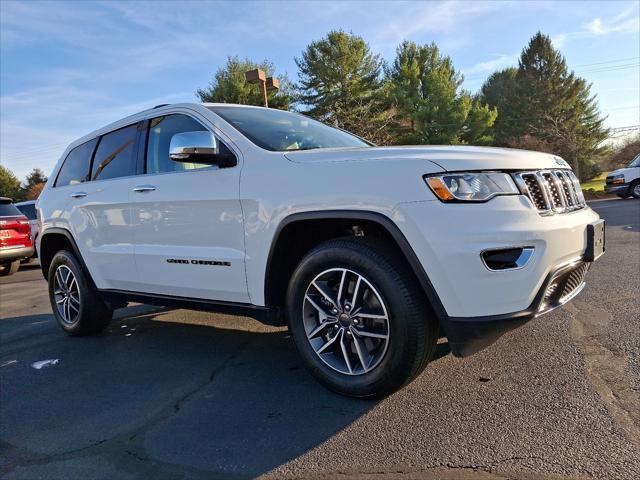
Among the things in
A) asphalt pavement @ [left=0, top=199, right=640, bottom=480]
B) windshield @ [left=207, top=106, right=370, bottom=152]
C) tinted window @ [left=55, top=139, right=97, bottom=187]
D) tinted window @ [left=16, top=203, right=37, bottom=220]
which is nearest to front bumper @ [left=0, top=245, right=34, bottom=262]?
tinted window @ [left=16, top=203, right=37, bottom=220]

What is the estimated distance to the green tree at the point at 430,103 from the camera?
3508 centimetres

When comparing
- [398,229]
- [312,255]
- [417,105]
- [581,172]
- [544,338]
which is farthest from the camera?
[581,172]

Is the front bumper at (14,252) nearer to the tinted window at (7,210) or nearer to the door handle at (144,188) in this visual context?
the tinted window at (7,210)

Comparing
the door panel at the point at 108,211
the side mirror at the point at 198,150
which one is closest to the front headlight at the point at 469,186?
the side mirror at the point at 198,150

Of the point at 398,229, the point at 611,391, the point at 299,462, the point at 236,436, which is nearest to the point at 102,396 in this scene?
the point at 236,436

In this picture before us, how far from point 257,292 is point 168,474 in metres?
1.18

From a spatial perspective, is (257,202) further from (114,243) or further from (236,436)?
(114,243)

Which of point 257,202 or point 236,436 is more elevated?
point 257,202

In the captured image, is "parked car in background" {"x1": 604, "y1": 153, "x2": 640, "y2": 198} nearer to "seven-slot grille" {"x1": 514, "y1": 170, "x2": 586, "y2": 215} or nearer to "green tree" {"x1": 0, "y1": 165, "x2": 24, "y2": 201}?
"seven-slot grille" {"x1": 514, "y1": 170, "x2": 586, "y2": 215}

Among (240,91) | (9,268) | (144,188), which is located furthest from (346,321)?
(240,91)

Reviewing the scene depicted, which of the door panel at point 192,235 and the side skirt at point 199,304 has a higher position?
the door panel at point 192,235

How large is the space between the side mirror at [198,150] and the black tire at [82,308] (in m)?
2.08

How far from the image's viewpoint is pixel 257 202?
3070mm

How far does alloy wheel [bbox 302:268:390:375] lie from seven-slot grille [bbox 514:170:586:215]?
94 cm
